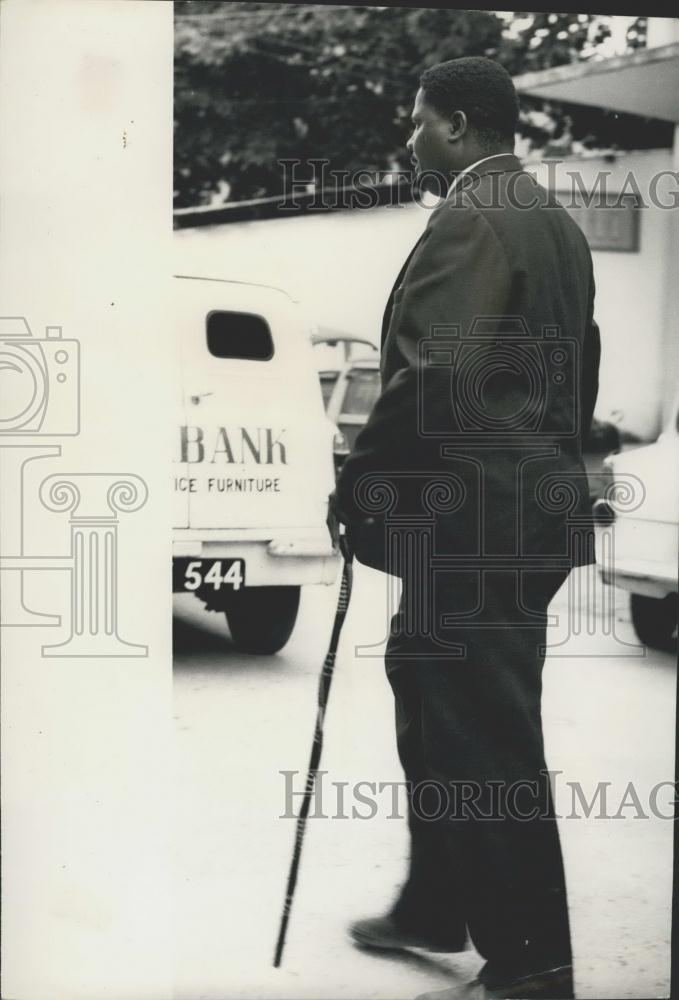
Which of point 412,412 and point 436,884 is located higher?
point 412,412

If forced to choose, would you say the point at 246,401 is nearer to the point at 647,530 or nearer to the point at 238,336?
the point at 238,336

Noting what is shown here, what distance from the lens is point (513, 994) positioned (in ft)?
10.5

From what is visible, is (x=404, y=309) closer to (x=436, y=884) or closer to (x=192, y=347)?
(x=192, y=347)

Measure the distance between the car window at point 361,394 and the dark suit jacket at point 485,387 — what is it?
48mm

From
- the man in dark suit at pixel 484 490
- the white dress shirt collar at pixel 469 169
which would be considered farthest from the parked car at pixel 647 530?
the white dress shirt collar at pixel 469 169

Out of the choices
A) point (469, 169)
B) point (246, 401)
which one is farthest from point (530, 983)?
point (469, 169)

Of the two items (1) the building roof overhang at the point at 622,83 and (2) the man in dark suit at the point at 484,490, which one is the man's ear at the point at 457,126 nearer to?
(2) the man in dark suit at the point at 484,490

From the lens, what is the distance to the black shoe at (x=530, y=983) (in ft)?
10.5

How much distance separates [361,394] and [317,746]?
829 mm

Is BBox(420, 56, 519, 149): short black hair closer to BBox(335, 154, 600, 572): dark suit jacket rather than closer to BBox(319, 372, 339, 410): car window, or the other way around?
BBox(335, 154, 600, 572): dark suit jacket

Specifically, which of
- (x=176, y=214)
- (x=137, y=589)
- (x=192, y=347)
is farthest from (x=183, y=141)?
(x=137, y=589)

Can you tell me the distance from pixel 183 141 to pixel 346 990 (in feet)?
6.47

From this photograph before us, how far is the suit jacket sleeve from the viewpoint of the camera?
9.89 ft

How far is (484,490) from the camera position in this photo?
10.3 feet
